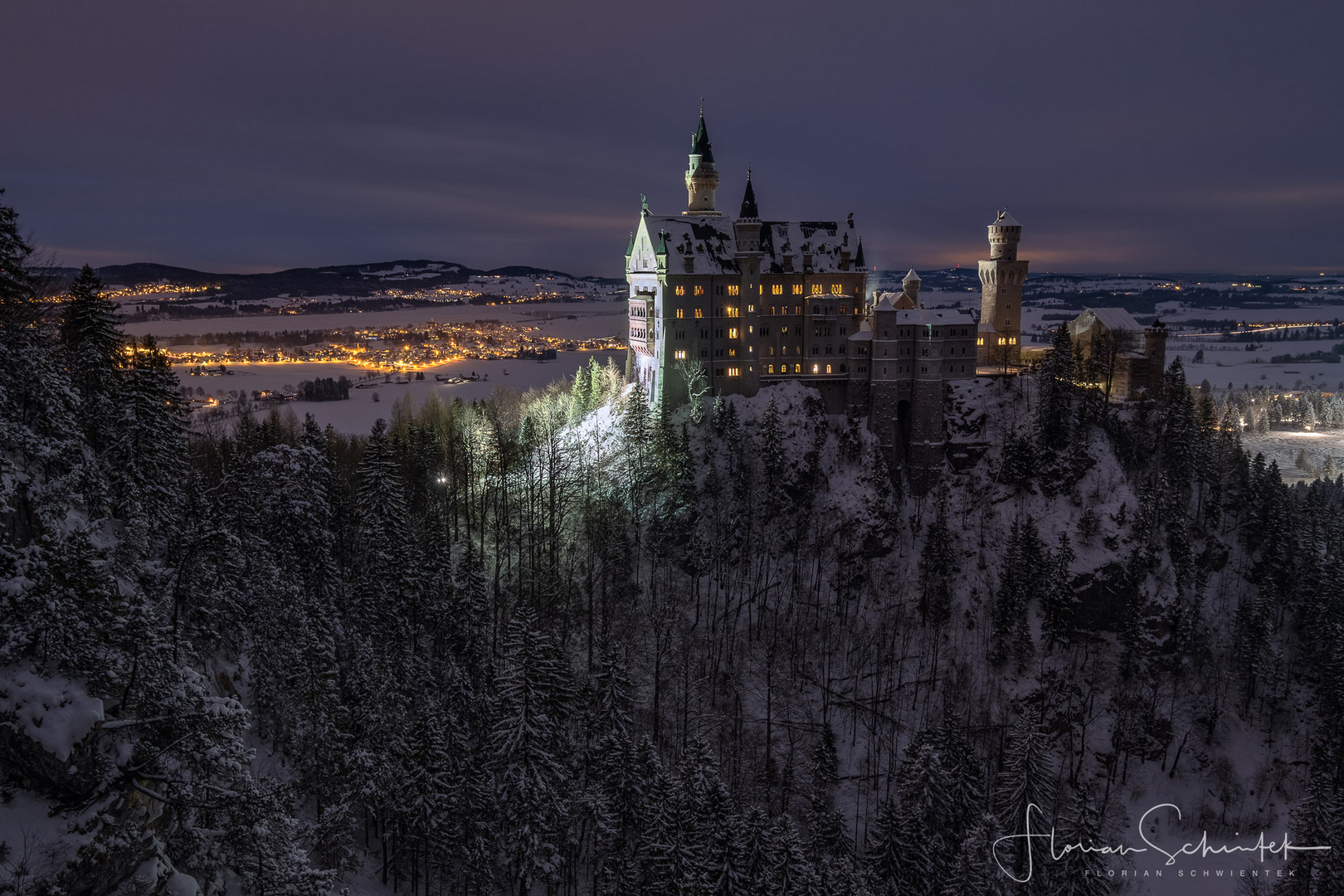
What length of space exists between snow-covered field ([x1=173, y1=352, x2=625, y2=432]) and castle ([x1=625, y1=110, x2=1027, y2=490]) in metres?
31.9

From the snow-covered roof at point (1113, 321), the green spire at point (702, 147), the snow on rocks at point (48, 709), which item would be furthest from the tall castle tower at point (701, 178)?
the snow on rocks at point (48, 709)

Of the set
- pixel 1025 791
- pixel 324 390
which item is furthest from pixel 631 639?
pixel 324 390

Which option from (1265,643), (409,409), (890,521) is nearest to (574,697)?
(890,521)

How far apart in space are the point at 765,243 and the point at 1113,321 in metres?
42.9

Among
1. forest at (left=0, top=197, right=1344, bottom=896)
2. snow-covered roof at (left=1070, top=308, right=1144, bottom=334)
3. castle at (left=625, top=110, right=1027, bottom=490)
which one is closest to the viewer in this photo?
forest at (left=0, top=197, right=1344, bottom=896)

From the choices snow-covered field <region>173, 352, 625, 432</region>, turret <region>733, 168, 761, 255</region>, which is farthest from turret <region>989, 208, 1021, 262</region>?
snow-covered field <region>173, 352, 625, 432</region>

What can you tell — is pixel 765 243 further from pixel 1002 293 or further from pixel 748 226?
pixel 1002 293

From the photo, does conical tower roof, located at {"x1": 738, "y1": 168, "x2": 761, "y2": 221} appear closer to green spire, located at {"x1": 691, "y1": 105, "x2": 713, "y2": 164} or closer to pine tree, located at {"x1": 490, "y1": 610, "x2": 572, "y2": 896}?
green spire, located at {"x1": 691, "y1": 105, "x2": 713, "y2": 164}

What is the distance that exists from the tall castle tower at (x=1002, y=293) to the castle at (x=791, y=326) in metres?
3.56

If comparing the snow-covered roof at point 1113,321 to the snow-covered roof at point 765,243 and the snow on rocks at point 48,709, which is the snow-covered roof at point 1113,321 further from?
the snow on rocks at point 48,709

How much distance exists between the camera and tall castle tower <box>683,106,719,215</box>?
319 feet

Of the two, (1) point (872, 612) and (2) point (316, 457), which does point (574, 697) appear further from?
(1) point (872, 612)

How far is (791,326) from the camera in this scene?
303ft

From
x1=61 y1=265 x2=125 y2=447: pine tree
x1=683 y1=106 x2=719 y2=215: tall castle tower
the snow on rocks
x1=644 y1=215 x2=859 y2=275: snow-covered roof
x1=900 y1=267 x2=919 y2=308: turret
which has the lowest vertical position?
the snow on rocks
